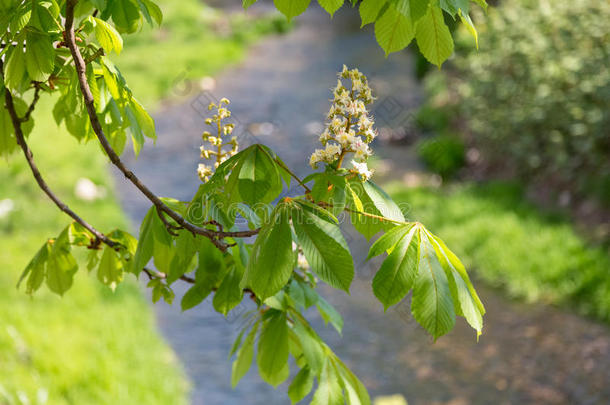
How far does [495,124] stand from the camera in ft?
19.4

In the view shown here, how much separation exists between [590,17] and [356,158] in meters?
4.98

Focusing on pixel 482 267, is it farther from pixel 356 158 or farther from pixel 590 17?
pixel 356 158

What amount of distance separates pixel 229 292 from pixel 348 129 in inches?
15.5

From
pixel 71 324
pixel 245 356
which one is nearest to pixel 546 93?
pixel 71 324

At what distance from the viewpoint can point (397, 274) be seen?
869 mm

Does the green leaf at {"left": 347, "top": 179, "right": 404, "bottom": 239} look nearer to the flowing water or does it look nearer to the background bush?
the flowing water

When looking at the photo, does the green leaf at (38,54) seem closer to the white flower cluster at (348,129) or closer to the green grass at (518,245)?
the white flower cluster at (348,129)

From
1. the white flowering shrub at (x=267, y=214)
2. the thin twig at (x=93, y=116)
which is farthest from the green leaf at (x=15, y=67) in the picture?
the thin twig at (x=93, y=116)

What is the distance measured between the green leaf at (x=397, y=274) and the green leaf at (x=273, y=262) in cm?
13

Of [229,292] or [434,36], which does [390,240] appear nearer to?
[434,36]

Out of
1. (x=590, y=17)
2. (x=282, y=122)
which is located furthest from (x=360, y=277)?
(x=282, y=122)

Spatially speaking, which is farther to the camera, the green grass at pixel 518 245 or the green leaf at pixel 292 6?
the green grass at pixel 518 245

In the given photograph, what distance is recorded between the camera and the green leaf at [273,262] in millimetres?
865

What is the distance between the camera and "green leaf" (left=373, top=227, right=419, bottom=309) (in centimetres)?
87
